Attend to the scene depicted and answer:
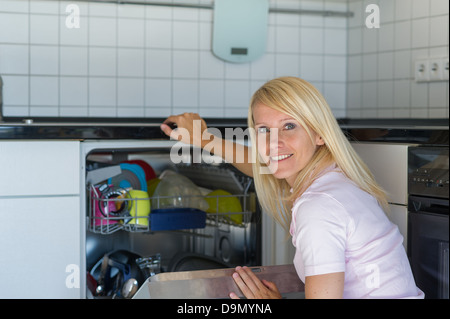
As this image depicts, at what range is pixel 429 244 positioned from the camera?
4.73ft

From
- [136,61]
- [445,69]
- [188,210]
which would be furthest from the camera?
[136,61]

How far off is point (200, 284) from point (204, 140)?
62cm

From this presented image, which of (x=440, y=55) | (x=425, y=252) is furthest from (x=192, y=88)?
(x=425, y=252)

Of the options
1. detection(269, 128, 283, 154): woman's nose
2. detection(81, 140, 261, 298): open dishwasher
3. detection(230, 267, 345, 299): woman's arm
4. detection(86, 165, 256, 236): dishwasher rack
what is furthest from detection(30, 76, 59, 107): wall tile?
detection(230, 267, 345, 299): woman's arm

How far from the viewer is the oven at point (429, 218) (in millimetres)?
1407

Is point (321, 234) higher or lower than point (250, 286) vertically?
higher

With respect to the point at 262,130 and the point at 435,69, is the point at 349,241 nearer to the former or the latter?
the point at 262,130

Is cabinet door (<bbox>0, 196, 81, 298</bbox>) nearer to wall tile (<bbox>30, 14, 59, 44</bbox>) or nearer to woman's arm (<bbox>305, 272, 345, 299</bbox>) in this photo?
woman's arm (<bbox>305, 272, 345, 299</bbox>)

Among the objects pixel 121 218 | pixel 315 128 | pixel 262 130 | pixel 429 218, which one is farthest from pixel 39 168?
pixel 429 218

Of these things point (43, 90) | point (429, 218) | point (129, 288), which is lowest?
point (129, 288)

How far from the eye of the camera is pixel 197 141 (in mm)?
1592

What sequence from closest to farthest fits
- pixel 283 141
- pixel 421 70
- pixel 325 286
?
pixel 325 286
pixel 283 141
pixel 421 70

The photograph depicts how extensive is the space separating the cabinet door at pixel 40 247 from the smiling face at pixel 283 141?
598 millimetres

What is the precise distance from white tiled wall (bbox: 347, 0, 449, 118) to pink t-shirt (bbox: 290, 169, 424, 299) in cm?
115
